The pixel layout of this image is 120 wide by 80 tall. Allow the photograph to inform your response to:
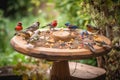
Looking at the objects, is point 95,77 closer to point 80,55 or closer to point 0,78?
point 80,55

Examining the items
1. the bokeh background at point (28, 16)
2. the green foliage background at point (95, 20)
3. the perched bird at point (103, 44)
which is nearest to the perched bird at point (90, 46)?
the perched bird at point (103, 44)

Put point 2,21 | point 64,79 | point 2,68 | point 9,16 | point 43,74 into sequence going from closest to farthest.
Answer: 1. point 64,79
2. point 43,74
3. point 2,68
4. point 2,21
5. point 9,16

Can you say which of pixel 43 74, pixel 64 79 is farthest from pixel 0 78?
pixel 64 79

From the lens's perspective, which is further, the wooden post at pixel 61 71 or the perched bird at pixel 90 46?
the wooden post at pixel 61 71

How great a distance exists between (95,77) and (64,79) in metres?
0.59

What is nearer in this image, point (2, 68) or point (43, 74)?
point (43, 74)

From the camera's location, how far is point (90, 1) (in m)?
5.52

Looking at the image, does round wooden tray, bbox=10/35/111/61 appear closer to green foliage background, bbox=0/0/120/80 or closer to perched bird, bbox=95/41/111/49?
perched bird, bbox=95/41/111/49

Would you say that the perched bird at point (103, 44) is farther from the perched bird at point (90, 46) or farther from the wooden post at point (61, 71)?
the wooden post at point (61, 71)

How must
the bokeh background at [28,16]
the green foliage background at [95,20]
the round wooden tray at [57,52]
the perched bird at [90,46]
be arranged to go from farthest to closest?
the bokeh background at [28,16] < the green foliage background at [95,20] < the perched bird at [90,46] < the round wooden tray at [57,52]

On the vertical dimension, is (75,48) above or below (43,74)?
above

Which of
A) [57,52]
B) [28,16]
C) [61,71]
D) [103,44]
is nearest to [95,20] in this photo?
[103,44]

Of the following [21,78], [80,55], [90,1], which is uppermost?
[90,1]

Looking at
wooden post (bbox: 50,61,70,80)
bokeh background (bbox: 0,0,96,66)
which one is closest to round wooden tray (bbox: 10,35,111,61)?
wooden post (bbox: 50,61,70,80)
